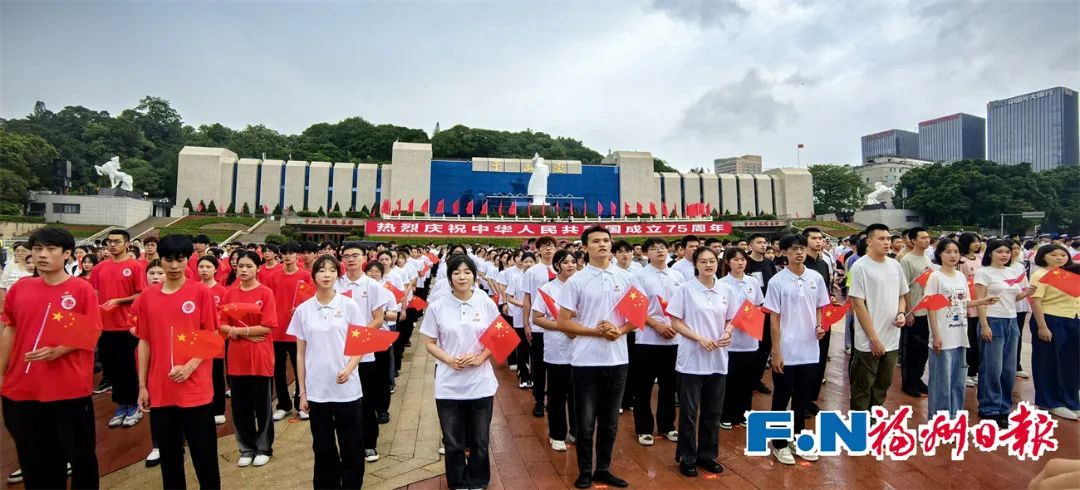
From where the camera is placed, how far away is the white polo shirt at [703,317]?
126 inches

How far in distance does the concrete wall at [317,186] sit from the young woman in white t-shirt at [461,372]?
39590mm

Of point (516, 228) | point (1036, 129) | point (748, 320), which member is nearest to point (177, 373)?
point (748, 320)

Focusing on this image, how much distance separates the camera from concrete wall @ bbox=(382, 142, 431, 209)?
3891 centimetres

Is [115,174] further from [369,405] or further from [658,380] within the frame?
[658,380]

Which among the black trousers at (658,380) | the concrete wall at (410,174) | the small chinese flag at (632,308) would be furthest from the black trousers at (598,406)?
the concrete wall at (410,174)

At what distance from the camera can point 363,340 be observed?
2.74 meters

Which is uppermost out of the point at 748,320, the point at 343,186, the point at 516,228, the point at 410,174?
the point at 410,174

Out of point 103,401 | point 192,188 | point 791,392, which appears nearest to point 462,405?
point 791,392

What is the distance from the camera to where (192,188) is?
117 ft

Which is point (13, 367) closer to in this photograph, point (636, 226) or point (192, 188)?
point (636, 226)

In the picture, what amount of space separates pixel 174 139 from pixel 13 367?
193 ft

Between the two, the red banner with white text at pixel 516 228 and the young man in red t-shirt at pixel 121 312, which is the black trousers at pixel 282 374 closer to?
the young man in red t-shirt at pixel 121 312

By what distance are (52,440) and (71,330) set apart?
613mm

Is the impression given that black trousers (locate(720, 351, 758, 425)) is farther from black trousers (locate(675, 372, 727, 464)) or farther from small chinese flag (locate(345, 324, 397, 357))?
small chinese flag (locate(345, 324, 397, 357))
